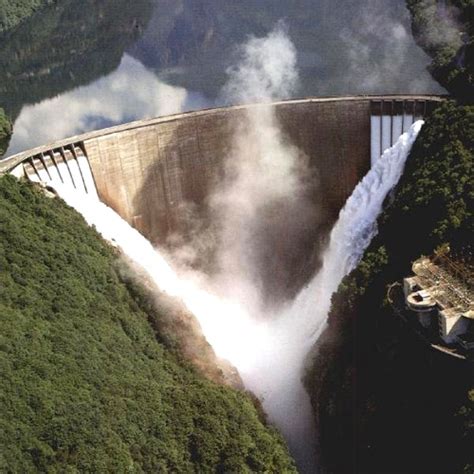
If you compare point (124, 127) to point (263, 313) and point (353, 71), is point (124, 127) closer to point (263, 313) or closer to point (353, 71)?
point (263, 313)

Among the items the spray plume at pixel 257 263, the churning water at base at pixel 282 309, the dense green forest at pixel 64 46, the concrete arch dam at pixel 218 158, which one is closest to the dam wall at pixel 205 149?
the concrete arch dam at pixel 218 158

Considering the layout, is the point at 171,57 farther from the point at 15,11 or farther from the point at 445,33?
the point at 15,11

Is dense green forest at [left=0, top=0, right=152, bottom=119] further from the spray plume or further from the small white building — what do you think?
the small white building

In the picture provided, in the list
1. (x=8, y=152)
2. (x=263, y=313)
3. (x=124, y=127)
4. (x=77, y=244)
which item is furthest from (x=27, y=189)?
(x=8, y=152)

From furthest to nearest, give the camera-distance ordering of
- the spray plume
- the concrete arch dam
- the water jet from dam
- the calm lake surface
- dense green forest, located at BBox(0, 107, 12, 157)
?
1. the calm lake surface
2. dense green forest, located at BBox(0, 107, 12, 157)
3. the concrete arch dam
4. the water jet from dam
5. the spray plume

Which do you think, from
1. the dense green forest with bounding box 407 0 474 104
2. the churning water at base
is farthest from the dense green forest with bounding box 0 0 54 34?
the churning water at base
